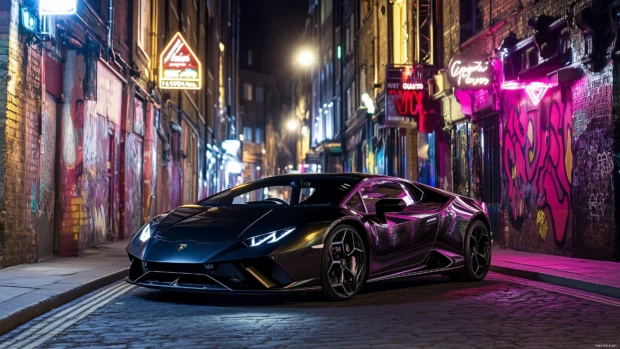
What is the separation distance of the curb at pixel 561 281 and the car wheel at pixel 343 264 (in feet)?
9.03

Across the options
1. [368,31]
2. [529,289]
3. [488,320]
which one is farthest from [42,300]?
[368,31]

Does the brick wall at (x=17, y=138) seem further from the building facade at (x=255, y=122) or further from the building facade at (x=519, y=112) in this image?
the building facade at (x=255, y=122)

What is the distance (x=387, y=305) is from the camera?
25.7 feet

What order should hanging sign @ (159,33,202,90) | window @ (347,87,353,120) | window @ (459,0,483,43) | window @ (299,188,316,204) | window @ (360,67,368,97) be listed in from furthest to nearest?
window @ (347,87,353,120)
window @ (360,67,368,97)
hanging sign @ (159,33,202,90)
window @ (459,0,483,43)
window @ (299,188,316,204)

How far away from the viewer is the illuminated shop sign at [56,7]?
11.7m

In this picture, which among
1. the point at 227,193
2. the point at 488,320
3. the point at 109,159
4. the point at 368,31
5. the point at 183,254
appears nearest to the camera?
the point at 488,320

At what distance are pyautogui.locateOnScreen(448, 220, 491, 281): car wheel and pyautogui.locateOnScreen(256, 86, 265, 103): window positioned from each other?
82.2 m

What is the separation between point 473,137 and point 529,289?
415 inches

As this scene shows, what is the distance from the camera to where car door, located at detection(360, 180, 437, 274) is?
28.0 ft

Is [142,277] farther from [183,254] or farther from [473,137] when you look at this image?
[473,137]

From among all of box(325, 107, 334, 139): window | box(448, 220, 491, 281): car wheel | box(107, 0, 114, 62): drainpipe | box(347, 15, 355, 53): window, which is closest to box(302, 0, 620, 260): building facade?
box(448, 220, 491, 281): car wheel

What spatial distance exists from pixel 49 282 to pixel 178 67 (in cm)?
1668

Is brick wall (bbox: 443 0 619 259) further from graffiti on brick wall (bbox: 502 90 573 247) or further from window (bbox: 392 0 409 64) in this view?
window (bbox: 392 0 409 64)

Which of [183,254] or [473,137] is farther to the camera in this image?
[473,137]
